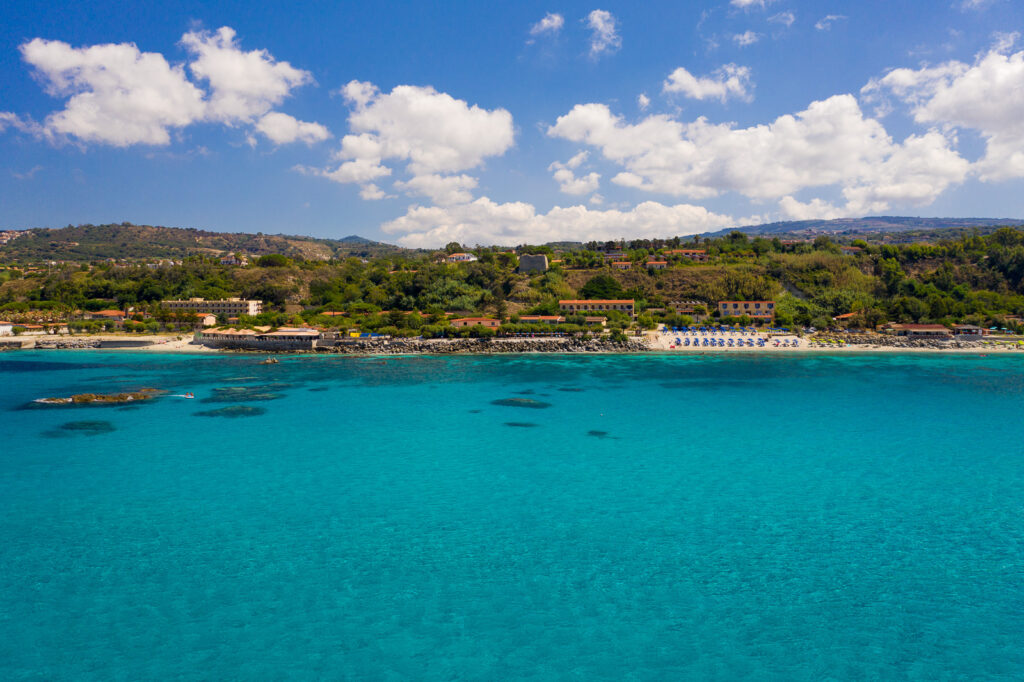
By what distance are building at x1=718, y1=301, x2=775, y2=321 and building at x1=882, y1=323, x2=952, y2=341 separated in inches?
501

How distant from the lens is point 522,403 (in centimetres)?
3181

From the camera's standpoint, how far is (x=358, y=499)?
17469 mm

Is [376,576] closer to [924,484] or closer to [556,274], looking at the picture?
[924,484]

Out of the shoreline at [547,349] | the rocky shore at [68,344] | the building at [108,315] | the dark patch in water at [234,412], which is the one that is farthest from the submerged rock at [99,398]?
the building at [108,315]

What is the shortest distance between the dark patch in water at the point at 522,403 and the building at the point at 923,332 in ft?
157

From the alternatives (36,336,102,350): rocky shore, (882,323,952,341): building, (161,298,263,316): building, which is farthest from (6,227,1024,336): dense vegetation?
(36,336,102,350): rocky shore

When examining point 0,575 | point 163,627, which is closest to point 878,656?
point 163,627

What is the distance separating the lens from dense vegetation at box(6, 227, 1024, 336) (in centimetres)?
6662

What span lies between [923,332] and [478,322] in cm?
4815

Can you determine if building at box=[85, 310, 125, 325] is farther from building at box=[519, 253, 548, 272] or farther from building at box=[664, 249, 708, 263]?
building at box=[664, 249, 708, 263]

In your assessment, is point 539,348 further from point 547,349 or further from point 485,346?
point 485,346

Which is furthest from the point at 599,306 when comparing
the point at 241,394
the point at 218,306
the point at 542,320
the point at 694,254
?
the point at 218,306

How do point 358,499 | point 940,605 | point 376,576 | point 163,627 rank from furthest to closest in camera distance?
point 358,499, point 376,576, point 940,605, point 163,627

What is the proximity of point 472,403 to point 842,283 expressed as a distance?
67017mm
